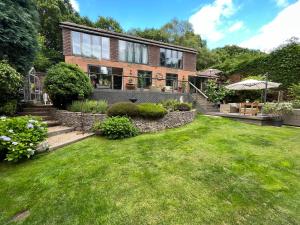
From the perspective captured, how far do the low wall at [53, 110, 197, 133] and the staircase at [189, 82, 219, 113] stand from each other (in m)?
5.24

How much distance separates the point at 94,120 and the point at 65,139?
4.86ft

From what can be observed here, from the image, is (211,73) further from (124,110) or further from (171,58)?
(124,110)

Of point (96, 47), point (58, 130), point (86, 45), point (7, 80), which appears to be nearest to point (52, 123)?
point (58, 130)

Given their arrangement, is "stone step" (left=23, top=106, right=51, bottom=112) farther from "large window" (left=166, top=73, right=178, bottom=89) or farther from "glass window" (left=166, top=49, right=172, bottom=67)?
"glass window" (left=166, top=49, right=172, bottom=67)

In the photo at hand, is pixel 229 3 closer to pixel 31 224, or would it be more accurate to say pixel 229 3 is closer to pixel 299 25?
pixel 299 25

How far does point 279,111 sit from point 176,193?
9303mm

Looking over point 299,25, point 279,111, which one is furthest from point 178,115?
point 299,25

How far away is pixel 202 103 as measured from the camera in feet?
44.3

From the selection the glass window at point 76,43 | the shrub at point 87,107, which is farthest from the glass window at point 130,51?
the shrub at point 87,107

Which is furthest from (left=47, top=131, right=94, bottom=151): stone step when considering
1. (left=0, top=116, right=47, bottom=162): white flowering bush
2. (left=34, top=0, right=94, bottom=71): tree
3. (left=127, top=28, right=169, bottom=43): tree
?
(left=127, top=28, right=169, bottom=43): tree

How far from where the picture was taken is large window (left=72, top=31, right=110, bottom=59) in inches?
553

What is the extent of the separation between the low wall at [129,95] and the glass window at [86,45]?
6163 mm

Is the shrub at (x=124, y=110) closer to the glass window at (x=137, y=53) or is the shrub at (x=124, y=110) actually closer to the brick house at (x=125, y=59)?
the brick house at (x=125, y=59)

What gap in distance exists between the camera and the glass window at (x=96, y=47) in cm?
1473
